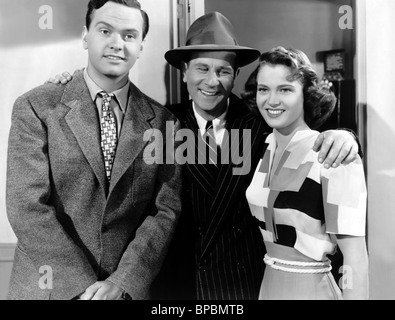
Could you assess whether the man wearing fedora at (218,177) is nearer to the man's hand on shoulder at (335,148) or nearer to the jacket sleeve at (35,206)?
the man's hand on shoulder at (335,148)

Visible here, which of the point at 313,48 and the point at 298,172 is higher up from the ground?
the point at 313,48

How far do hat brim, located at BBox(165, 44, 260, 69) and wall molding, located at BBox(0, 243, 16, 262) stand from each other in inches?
31.9

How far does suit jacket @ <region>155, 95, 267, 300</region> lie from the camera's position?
1283 mm

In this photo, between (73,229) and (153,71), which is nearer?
(73,229)

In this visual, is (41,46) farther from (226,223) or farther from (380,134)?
(380,134)

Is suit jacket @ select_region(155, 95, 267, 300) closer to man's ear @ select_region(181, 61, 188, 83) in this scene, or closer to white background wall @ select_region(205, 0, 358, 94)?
man's ear @ select_region(181, 61, 188, 83)

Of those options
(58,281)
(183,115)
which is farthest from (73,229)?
(183,115)

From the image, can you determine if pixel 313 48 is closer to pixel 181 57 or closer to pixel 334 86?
pixel 334 86

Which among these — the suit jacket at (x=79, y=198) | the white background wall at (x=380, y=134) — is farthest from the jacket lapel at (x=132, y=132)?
the white background wall at (x=380, y=134)

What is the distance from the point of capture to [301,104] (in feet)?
4.05

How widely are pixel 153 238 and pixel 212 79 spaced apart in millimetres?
491

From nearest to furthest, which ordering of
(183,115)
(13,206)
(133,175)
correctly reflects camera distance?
(13,206) → (133,175) → (183,115)

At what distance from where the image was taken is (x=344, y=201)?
114cm

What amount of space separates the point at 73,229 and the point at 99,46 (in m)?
0.52
